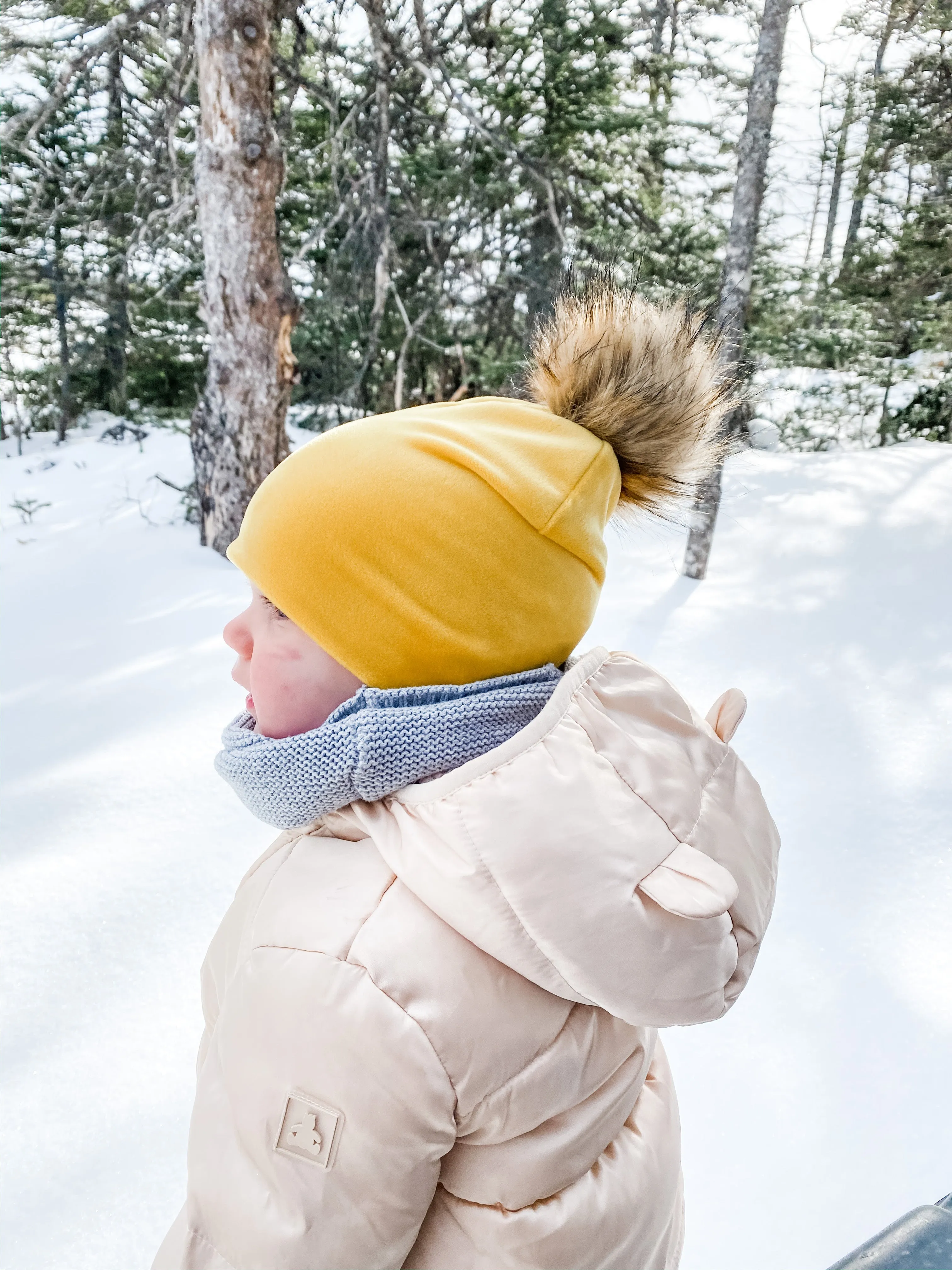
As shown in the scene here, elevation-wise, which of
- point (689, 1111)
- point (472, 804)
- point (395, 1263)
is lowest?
point (689, 1111)

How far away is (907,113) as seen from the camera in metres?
6.30

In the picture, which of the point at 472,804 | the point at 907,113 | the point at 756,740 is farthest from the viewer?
the point at 907,113

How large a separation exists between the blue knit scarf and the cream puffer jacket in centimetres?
3

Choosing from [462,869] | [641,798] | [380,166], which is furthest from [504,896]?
[380,166]

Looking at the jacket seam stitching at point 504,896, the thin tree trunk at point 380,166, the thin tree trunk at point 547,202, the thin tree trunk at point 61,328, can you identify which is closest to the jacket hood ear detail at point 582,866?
the jacket seam stitching at point 504,896

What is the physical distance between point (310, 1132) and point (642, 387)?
754 mm

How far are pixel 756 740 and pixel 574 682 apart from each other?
6.22 feet

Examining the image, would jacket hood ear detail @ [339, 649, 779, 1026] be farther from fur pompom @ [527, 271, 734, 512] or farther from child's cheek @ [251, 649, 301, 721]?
fur pompom @ [527, 271, 734, 512]

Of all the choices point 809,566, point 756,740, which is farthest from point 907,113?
point 756,740

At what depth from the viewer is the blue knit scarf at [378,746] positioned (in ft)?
2.25

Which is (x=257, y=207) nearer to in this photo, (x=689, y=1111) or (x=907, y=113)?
(x=689, y=1111)

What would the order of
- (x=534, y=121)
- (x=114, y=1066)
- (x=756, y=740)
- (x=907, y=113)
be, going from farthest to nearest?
(x=907, y=113)
(x=534, y=121)
(x=756, y=740)
(x=114, y=1066)

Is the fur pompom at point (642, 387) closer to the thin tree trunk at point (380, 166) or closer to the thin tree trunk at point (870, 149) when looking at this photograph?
the thin tree trunk at point (380, 166)

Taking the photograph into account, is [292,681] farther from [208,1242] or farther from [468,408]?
[208,1242]
